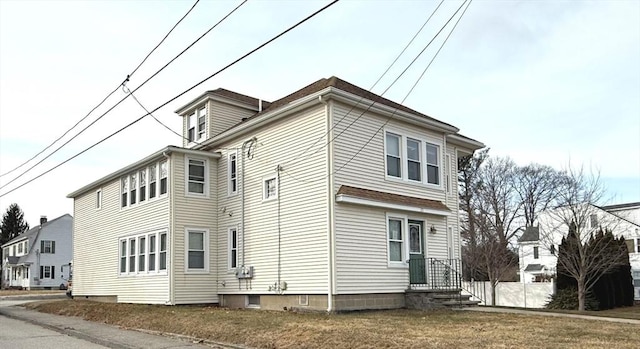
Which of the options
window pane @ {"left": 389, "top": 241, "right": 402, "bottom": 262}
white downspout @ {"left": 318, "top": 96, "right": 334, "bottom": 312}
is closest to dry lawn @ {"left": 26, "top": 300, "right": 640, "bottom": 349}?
white downspout @ {"left": 318, "top": 96, "right": 334, "bottom": 312}

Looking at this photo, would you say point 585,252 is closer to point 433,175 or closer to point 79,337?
point 433,175

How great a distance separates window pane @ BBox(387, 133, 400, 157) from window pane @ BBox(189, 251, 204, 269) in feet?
24.8

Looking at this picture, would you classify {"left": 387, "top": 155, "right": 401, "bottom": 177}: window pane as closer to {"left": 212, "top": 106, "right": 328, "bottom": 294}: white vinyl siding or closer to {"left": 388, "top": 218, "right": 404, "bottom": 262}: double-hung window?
{"left": 388, "top": 218, "right": 404, "bottom": 262}: double-hung window

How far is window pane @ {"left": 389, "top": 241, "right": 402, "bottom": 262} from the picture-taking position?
18.1 m

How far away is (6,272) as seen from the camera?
238 feet

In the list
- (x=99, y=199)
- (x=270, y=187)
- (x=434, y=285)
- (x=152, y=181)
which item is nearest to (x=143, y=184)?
(x=152, y=181)

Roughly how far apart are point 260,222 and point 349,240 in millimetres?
3646

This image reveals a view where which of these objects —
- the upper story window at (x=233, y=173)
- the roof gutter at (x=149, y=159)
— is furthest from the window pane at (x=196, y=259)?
the roof gutter at (x=149, y=159)

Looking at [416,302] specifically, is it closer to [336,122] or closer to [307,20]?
[336,122]

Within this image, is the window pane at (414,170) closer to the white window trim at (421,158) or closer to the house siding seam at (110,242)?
the white window trim at (421,158)

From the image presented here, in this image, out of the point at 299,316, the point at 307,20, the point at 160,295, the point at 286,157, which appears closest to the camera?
the point at 307,20

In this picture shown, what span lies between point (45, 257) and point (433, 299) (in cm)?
5705

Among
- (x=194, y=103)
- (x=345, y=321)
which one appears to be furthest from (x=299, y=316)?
(x=194, y=103)

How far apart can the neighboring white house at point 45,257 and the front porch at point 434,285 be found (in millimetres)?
54934
